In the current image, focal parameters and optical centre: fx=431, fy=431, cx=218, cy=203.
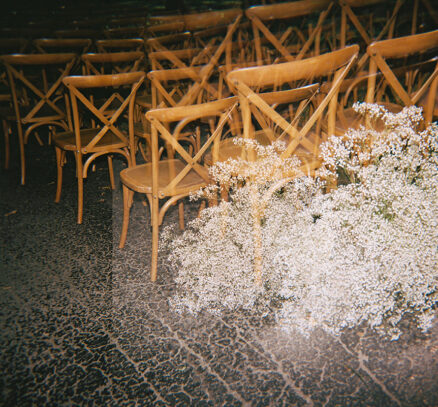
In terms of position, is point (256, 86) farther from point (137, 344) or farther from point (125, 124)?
point (125, 124)

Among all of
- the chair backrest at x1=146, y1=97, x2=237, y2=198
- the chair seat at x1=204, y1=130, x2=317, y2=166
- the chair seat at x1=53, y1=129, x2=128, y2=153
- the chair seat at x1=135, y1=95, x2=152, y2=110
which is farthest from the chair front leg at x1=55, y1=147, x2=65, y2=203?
the chair seat at x1=204, y1=130, x2=317, y2=166

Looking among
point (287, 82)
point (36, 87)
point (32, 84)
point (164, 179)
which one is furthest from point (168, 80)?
point (36, 87)

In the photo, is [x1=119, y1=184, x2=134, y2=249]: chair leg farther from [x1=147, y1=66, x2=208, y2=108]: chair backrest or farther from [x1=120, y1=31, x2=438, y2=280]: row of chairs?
[x1=147, y1=66, x2=208, y2=108]: chair backrest

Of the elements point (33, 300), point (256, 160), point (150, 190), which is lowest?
point (33, 300)

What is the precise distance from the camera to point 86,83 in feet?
9.41

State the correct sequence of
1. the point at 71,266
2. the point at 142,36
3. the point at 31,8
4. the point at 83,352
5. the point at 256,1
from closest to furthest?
the point at 83,352
the point at 71,266
the point at 142,36
the point at 256,1
the point at 31,8

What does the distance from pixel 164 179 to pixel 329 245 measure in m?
1.09

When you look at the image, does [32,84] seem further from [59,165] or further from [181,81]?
[181,81]

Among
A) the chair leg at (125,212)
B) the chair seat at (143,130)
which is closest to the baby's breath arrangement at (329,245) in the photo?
the chair leg at (125,212)

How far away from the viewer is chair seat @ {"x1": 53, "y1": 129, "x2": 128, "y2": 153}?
322 centimetres

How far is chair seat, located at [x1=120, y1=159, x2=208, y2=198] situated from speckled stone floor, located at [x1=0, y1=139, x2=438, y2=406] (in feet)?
1.77

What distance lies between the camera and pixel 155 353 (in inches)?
81.2

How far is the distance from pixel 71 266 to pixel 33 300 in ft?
1.20

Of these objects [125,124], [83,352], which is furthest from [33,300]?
[125,124]
